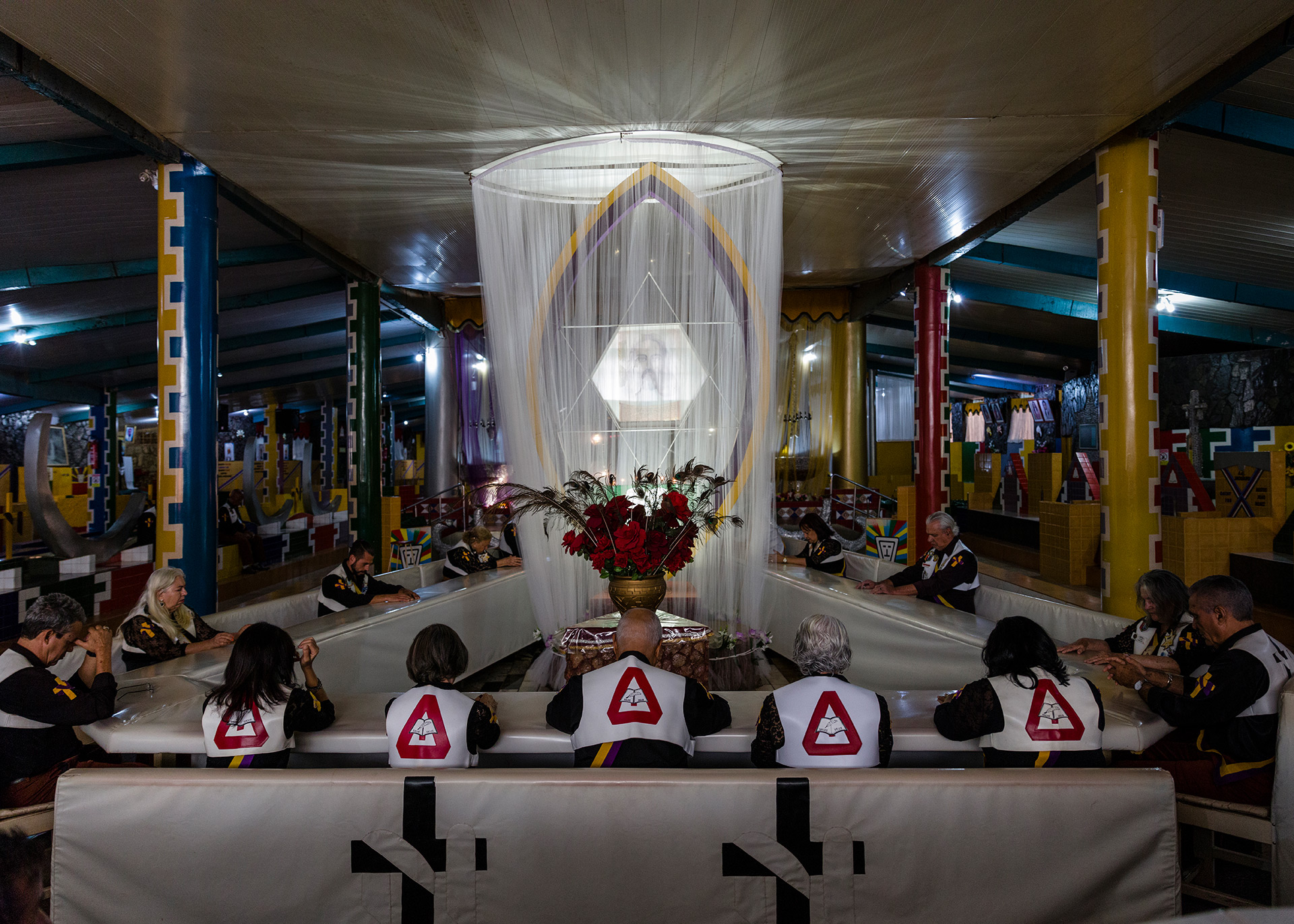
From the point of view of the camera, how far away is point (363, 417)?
986 cm

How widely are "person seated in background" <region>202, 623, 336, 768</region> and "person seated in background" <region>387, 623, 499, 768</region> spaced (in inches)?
12.8

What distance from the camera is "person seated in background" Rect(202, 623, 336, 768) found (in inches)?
92.0

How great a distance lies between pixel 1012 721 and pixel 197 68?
4975 mm

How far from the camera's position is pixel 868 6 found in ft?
12.8

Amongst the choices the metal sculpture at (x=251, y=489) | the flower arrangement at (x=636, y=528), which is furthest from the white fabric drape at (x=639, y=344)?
the metal sculpture at (x=251, y=489)

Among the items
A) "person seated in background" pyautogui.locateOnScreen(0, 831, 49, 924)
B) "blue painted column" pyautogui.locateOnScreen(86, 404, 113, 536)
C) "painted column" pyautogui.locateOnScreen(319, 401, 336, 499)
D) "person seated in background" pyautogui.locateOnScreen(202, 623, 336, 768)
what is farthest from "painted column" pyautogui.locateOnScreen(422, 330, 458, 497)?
"person seated in background" pyautogui.locateOnScreen(0, 831, 49, 924)

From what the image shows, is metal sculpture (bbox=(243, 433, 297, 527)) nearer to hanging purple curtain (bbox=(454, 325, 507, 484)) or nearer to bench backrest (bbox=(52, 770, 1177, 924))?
hanging purple curtain (bbox=(454, 325, 507, 484))

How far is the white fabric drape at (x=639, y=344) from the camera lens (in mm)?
5012

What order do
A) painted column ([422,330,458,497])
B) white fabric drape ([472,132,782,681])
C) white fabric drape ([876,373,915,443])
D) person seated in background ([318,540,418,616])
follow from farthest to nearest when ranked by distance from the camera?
white fabric drape ([876,373,915,443]), painted column ([422,330,458,497]), white fabric drape ([472,132,782,681]), person seated in background ([318,540,418,616])

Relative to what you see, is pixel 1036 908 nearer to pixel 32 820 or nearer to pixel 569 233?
pixel 32 820

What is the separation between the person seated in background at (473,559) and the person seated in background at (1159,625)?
4062 millimetres

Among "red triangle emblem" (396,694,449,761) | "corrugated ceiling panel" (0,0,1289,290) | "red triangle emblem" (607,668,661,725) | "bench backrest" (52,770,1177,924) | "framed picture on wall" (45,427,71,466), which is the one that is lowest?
"bench backrest" (52,770,1177,924)

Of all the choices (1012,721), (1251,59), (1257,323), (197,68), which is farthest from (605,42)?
(1257,323)

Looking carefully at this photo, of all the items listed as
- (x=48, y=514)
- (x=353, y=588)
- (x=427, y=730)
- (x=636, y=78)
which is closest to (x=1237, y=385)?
(x=636, y=78)
